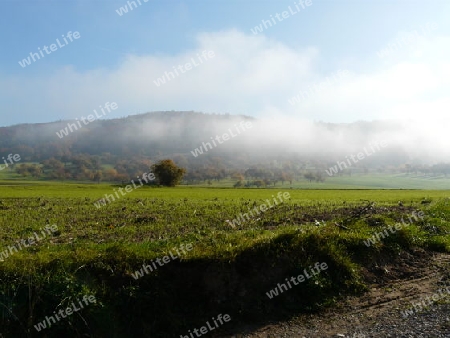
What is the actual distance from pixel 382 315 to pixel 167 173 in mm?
74980

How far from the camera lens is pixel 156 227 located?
14.0 m

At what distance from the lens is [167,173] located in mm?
80438

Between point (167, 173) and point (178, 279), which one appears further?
point (167, 173)

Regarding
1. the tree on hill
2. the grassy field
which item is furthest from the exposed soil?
the tree on hill

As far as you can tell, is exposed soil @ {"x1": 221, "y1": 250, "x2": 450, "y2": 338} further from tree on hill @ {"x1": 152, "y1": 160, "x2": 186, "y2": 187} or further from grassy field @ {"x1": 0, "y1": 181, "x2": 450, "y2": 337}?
tree on hill @ {"x1": 152, "y1": 160, "x2": 186, "y2": 187}

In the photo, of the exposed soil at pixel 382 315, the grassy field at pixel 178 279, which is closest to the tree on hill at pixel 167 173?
the grassy field at pixel 178 279

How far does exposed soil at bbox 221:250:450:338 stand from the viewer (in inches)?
269

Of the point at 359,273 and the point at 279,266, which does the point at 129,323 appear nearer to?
the point at 279,266

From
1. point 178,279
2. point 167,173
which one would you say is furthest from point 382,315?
point 167,173

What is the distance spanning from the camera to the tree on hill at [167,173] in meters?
80.6

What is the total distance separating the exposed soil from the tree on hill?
73177mm

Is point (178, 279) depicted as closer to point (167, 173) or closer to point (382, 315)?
point (382, 315)

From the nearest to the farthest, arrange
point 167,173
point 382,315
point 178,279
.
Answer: point 382,315 < point 178,279 < point 167,173

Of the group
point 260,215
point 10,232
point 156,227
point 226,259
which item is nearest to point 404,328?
point 226,259
